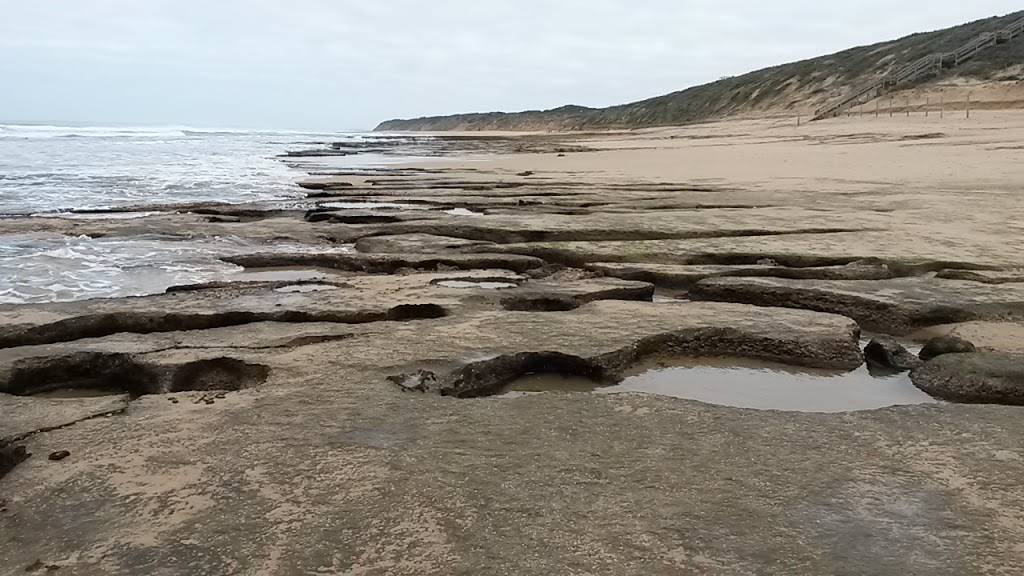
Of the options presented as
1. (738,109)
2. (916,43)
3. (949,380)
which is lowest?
(949,380)

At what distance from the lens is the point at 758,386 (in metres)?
2.72

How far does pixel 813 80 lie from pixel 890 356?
129 ft

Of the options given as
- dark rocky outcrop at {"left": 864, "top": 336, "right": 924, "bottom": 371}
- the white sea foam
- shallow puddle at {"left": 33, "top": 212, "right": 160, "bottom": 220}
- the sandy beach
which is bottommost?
dark rocky outcrop at {"left": 864, "top": 336, "right": 924, "bottom": 371}

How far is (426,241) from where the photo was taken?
17.4 feet

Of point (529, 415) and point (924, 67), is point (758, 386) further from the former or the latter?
point (924, 67)

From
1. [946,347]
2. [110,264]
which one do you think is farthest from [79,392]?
[946,347]

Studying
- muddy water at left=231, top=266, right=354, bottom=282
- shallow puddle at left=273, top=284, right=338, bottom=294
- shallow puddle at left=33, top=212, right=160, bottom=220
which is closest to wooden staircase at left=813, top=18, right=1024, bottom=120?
shallow puddle at left=33, top=212, right=160, bottom=220

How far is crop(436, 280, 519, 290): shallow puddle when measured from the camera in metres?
4.00

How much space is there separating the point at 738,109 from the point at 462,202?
36.9 m

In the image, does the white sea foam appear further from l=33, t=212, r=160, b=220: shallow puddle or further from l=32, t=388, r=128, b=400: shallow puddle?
l=32, t=388, r=128, b=400: shallow puddle

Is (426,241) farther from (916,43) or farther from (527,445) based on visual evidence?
(916,43)

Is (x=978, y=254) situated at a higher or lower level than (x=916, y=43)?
lower

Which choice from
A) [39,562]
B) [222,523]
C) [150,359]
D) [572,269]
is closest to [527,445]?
[222,523]

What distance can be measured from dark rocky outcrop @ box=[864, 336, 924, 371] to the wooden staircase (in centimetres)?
2726
